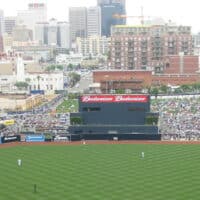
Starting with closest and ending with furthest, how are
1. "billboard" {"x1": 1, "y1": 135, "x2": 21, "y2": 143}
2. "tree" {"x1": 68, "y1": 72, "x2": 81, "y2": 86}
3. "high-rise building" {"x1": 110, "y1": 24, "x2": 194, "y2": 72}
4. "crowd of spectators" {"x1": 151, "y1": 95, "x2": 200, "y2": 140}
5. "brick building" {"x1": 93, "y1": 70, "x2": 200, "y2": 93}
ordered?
"billboard" {"x1": 1, "y1": 135, "x2": 21, "y2": 143} → "crowd of spectators" {"x1": 151, "y1": 95, "x2": 200, "y2": 140} → "brick building" {"x1": 93, "y1": 70, "x2": 200, "y2": 93} → "high-rise building" {"x1": 110, "y1": 24, "x2": 194, "y2": 72} → "tree" {"x1": 68, "y1": 72, "x2": 81, "y2": 86}

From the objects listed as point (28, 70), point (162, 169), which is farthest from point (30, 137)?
point (28, 70)

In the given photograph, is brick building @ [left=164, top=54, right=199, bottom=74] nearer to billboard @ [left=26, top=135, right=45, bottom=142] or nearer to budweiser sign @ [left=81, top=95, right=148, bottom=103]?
budweiser sign @ [left=81, top=95, right=148, bottom=103]

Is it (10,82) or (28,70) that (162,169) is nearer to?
(10,82)

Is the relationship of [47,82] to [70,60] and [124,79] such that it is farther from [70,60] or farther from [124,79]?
[70,60]

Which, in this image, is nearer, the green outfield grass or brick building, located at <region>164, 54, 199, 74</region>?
the green outfield grass

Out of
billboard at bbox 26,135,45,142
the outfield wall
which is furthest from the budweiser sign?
billboard at bbox 26,135,45,142

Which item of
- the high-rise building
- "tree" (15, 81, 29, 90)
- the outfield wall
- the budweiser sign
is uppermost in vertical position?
the high-rise building

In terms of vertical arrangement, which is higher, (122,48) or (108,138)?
(122,48)
